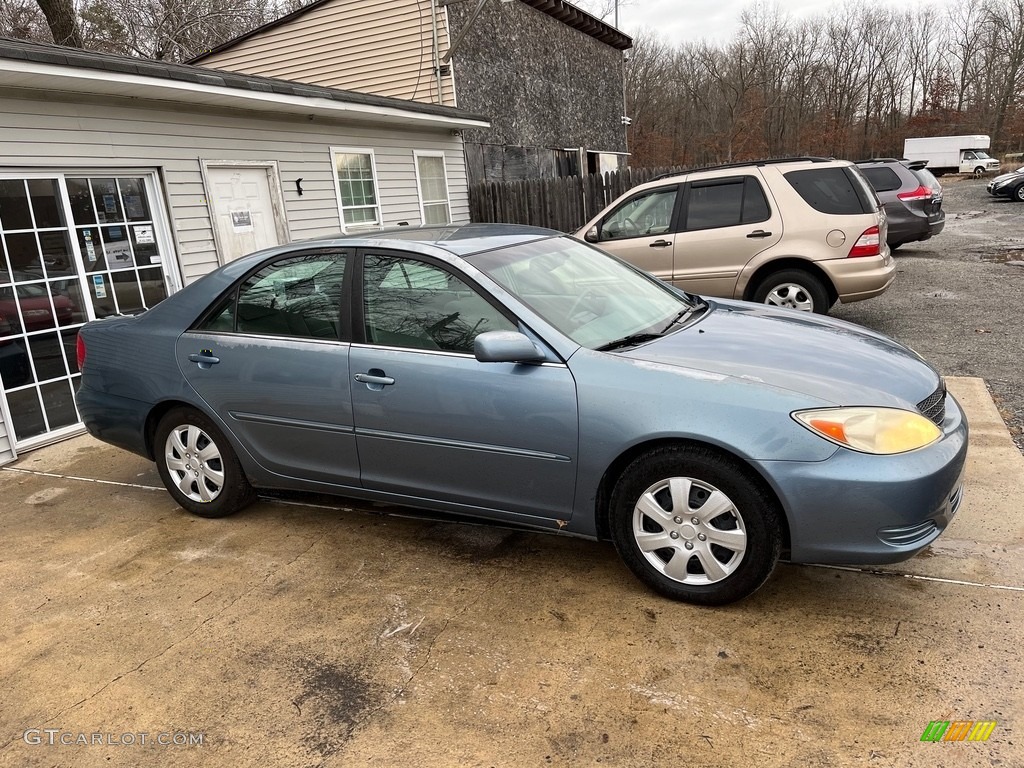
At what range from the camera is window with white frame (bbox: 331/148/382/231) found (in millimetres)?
9398

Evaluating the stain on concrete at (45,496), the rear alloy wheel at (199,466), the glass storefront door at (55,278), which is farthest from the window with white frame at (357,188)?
the rear alloy wheel at (199,466)

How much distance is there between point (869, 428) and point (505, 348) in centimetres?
141

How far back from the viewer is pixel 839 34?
47125 millimetres

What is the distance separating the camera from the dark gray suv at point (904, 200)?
11984 millimetres

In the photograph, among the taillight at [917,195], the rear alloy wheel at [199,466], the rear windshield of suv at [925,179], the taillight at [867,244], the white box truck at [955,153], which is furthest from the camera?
the white box truck at [955,153]

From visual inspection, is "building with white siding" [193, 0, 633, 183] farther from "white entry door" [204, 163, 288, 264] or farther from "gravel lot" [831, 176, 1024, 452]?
"gravel lot" [831, 176, 1024, 452]

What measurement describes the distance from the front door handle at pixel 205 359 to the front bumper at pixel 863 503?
2847mm

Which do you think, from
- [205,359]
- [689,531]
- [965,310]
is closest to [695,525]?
[689,531]

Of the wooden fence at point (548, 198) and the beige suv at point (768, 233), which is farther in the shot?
the wooden fence at point (548, 198)

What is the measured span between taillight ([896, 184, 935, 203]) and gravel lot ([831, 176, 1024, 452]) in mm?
1075

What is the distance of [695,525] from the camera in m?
2.74

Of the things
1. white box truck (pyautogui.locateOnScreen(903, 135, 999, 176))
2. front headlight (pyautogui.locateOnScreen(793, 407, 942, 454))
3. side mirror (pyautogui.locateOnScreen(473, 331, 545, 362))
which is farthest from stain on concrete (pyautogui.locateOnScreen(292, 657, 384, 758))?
white box truck (pyautogui.locateOnScreen(903, 135, 999, 176))

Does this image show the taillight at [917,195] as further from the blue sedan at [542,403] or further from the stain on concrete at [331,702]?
the stain on concrete at [331,702]

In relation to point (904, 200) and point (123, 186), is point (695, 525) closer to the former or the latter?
point (123, 186)
